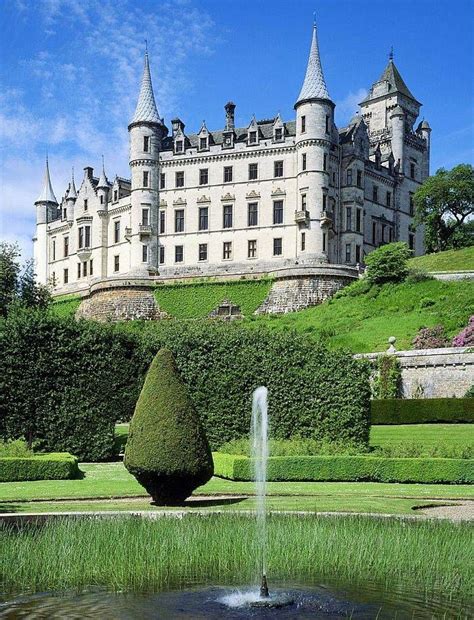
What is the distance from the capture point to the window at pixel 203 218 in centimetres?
6738

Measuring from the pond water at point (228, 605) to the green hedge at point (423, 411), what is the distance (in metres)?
22.3

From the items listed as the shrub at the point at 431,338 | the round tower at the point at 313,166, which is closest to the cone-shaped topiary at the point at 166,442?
the shrub at the point at 431,338

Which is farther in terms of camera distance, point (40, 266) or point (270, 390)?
point (40, 266)

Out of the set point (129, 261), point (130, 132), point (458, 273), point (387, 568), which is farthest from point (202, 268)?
point (387, 568)

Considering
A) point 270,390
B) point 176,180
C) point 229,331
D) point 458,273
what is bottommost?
point 270,390

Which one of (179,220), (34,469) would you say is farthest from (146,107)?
(34,469)

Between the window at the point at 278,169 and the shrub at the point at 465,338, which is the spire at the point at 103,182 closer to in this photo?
the window at the point at 278,169

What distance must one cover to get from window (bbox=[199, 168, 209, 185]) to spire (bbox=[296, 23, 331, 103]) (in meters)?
9.90

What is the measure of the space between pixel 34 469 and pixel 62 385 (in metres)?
5.99

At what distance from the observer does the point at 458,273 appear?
167 feet

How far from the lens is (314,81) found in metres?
63.8

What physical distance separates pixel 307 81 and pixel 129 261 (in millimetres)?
21825

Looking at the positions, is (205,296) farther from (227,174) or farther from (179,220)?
(227,174)

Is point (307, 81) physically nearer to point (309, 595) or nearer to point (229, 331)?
point (229, 331)
